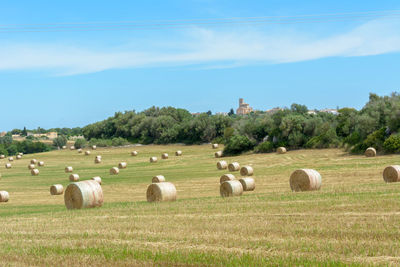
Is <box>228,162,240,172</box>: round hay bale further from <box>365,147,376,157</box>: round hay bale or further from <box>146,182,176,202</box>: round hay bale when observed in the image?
<box>146,182,176,202</box>: round hay bale

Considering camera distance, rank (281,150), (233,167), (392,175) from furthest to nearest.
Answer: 1. (281,150)
2. (233,167)
3. (392,175)

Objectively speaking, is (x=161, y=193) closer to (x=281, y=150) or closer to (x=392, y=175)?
(x=392, y=175)

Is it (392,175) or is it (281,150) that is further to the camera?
(281,150)

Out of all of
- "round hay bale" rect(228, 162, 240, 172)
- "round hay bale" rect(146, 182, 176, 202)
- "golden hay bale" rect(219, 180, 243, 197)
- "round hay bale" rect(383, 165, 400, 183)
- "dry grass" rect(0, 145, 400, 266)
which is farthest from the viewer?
"round hay bale" rect(228, 162, 240, 172)

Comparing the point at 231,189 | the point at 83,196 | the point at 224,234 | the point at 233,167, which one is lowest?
the point at 233,167

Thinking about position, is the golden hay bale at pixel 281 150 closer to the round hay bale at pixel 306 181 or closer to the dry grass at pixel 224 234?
the round hay bale at pixel 306 181

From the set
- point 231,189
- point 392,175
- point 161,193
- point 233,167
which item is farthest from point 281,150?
point 161,193

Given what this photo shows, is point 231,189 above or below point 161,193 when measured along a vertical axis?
below

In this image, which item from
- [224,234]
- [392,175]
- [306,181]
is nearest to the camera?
[224,234]

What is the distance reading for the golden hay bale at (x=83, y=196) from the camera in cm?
1912

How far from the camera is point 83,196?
62.5ft

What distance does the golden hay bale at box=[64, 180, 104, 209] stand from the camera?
19.1 metres

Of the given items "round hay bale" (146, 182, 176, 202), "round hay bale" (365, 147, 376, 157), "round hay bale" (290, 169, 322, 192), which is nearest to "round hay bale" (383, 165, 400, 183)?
"round hay bale" (290, 169, 322, 192)

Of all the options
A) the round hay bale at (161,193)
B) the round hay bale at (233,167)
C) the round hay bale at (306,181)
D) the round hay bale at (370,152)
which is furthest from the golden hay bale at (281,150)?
the round hay bale at (161,193)
